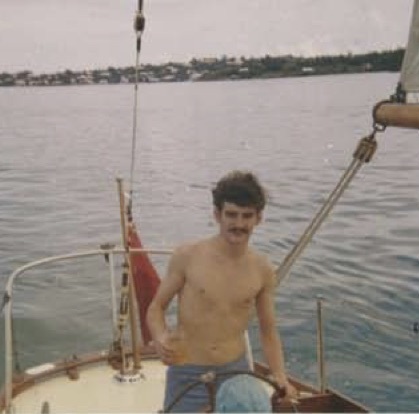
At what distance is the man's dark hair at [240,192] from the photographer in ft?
13.1

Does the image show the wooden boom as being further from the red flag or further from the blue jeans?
the red flag

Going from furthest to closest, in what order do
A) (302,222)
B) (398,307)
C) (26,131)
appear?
(26,131) → (302,222) → (398,307)

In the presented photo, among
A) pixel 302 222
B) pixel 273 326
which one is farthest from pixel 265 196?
pixel 302 222

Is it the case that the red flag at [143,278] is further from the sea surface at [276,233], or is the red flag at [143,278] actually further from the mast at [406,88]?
the mast at [406,88]

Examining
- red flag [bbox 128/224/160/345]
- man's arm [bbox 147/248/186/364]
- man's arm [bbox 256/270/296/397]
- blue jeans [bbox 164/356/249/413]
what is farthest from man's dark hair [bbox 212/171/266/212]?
red flag [bbox 128/224/160/345]


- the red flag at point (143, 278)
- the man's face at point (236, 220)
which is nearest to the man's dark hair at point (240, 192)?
the man's face at point (236, 220)

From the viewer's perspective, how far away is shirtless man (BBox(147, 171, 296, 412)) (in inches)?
170

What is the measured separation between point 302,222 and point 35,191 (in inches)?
Answer: 499

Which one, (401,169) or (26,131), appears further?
(26,131)

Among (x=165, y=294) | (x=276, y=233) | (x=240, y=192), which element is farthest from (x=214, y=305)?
(x=276, y=233)

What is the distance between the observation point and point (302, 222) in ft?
75.7

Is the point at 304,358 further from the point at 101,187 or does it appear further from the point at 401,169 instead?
the point at 401,169

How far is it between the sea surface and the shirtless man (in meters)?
2.38

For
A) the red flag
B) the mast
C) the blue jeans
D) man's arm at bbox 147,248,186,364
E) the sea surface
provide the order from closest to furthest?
man's arm at bbox 147,248,186,364 < the blue jeans < the mast < the red flag < the sea surface
